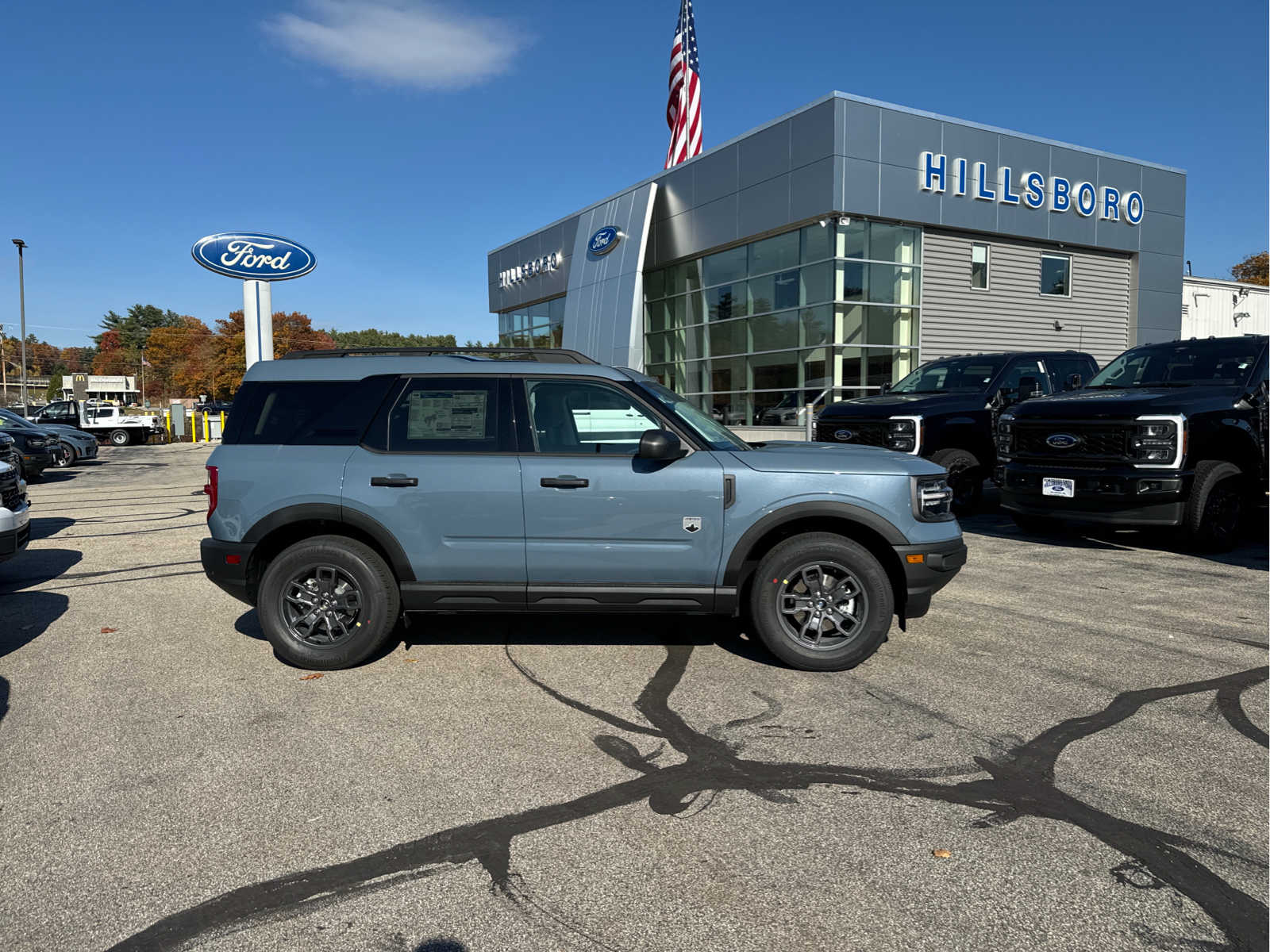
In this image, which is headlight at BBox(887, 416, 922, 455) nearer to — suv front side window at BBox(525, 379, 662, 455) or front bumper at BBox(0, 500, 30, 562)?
suv front side window at BBox(525, 379, 662, 455)

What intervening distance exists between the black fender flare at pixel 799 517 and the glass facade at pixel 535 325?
80.6 ft

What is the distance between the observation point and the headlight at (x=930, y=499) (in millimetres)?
4828

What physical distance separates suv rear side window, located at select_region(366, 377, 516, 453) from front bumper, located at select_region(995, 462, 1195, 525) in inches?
240

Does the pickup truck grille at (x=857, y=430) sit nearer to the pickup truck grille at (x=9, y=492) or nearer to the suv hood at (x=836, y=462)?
the suv hood at (x=836, y=462)

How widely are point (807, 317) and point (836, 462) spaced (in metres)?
15.9

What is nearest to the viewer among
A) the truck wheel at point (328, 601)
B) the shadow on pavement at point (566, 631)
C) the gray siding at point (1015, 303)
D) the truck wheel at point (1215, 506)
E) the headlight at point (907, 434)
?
the truck wheel at point (328, 601)

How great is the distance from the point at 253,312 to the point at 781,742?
682 inches

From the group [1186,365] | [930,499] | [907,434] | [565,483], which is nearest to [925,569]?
[930,499]

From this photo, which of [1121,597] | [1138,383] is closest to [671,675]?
[1121,597]

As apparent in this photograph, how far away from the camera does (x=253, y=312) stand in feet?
58.6

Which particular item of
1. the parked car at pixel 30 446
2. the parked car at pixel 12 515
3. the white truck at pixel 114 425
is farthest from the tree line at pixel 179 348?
the parked car at pixel 12 515

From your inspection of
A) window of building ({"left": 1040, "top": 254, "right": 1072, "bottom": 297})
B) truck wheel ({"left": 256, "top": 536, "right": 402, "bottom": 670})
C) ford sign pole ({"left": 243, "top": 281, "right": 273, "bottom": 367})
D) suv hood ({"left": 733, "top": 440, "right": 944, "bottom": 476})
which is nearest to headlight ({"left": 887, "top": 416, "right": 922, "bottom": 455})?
suv hood ({"left": 733, "top": 440, "right": 944, "bottom": 476})

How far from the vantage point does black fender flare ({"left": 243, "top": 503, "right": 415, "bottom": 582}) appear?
4.82 metres

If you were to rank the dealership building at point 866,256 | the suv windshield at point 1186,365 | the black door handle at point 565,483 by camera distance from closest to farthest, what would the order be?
the black door handle at point 565,483 < the suv windshield at point 1186,365 < the dealership building at point 866,256
